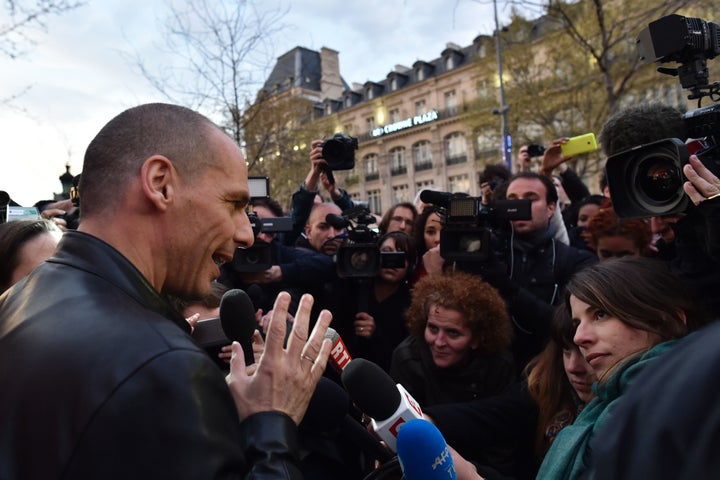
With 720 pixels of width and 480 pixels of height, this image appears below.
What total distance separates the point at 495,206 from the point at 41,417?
2.64m

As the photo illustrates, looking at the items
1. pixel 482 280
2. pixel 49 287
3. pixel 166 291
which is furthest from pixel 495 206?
pixel 49 287

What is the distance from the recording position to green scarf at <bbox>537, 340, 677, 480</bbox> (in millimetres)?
1545

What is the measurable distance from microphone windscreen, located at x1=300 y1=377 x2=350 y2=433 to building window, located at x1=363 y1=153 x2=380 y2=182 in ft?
144

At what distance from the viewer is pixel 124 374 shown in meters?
0.88

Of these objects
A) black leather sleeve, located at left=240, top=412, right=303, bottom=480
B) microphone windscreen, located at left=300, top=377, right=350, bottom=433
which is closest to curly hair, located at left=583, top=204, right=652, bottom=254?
microphone windscreen, located at left=300, top=377, right=350, bottom=433

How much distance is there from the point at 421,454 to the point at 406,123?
4061cm

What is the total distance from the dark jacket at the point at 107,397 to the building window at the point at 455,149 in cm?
3845

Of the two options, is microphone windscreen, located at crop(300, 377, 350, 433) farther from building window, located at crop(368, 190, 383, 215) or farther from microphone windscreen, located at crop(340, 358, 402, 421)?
building window, located at crop(368, 190, 383, 215)

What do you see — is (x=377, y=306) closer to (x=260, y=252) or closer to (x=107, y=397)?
(x=260, y=252)

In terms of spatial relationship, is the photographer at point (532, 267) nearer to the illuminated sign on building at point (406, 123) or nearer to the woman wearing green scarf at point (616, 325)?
the woman wearing green scarf at point (616, 325)

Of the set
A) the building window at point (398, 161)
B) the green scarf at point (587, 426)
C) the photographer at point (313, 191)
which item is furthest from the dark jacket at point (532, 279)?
the building window at point (398, 161)

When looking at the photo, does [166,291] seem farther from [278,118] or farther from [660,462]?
[278,118]

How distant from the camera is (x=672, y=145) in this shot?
2068 mm

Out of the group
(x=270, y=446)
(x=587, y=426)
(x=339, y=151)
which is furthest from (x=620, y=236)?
(x=270, y=446)
